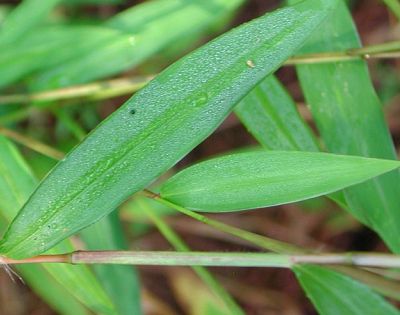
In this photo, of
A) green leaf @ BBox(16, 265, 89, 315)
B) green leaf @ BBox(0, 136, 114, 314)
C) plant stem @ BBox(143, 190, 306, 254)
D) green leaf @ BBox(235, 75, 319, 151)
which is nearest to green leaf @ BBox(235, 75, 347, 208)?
green leaf @ BBox(235, 75, 319, 151)

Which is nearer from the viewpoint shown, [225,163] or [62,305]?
[225,163]

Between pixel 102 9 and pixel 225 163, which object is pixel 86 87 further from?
pixel 102 9

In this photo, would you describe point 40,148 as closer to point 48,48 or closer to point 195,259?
point 48,48

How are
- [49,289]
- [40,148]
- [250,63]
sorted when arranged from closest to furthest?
[250,63], [40,148], [49,289]

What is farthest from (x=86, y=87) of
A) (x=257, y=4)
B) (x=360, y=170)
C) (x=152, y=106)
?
Answer: (x=257, y=4)

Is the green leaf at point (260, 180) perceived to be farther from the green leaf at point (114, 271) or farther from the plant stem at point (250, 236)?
the green leaf at point (114, 271)

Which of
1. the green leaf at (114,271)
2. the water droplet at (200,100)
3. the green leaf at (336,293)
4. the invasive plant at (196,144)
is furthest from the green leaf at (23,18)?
the green leaf at (336,293)

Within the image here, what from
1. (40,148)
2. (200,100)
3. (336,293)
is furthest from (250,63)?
Result: (40,148)
